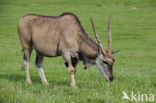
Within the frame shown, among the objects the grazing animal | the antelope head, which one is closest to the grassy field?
the antelope head

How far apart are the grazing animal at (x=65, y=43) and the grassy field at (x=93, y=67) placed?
0.69 metres

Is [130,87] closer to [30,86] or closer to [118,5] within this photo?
[30,86]

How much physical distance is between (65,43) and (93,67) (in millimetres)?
6483

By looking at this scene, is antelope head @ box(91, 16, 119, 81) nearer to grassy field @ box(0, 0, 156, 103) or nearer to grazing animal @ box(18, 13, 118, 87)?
grazing animal @ box(18, 13, 118, 87)

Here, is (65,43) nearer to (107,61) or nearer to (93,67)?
(107,61)

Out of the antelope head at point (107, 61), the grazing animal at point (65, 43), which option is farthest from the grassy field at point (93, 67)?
the grazing animal at point (65, 43)

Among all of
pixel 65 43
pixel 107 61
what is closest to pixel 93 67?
pixel 65 43

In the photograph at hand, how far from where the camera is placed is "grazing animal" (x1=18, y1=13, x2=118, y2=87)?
9710mm

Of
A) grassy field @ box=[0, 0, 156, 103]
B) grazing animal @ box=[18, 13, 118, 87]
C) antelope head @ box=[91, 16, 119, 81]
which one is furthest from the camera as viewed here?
grazing animal @ box=[18, 13, 118, 87]

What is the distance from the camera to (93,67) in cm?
1642

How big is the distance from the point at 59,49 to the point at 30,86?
5.00 ft

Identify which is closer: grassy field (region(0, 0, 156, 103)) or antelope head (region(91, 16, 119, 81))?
grassy field (region(0, 0, 156, 103))

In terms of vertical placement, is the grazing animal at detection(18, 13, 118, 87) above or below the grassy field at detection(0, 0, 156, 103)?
above

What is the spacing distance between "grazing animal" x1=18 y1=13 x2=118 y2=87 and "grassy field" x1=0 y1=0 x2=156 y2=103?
69cm
